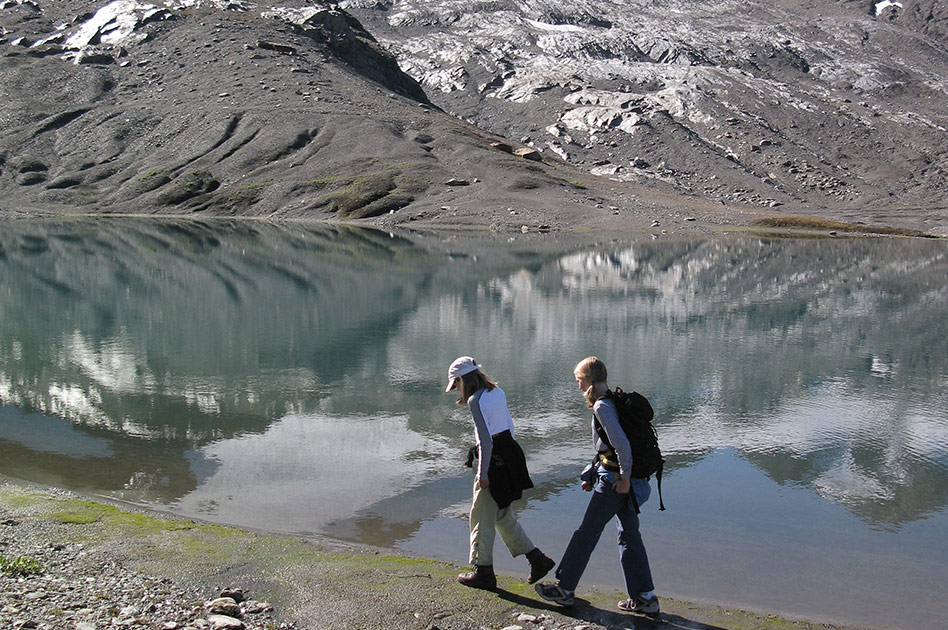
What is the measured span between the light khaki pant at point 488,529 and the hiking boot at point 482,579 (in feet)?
0.16

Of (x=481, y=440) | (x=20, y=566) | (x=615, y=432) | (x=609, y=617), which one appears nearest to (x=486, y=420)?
(x=481, y=440)

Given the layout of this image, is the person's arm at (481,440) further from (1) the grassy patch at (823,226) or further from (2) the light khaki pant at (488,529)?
(1) the grassy patch at (823,226)

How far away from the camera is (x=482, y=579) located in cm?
814

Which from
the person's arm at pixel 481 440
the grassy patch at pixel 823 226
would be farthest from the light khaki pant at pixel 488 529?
the grassy patch at pixel 823 226

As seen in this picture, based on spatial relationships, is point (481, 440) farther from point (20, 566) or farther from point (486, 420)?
point (20, 566)

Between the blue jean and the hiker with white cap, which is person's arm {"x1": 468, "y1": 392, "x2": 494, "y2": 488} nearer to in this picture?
the hiker with white cap

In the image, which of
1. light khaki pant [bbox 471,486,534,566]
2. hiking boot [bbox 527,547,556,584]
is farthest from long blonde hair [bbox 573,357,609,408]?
hiking boot [bbox 527,547,556,584]

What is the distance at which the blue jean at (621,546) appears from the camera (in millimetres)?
7898

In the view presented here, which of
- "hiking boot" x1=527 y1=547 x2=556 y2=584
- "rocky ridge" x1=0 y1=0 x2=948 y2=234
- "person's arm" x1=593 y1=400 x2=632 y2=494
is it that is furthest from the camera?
"rocky ridge" x1=0 y1=0 x2=948 y2=234

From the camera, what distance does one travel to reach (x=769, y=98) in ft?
586

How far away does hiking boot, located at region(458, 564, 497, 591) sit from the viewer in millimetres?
8141

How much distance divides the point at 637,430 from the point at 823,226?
349 feet

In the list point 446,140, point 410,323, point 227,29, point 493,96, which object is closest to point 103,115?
point 227,29

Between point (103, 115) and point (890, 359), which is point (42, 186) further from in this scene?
point (890, 359)
